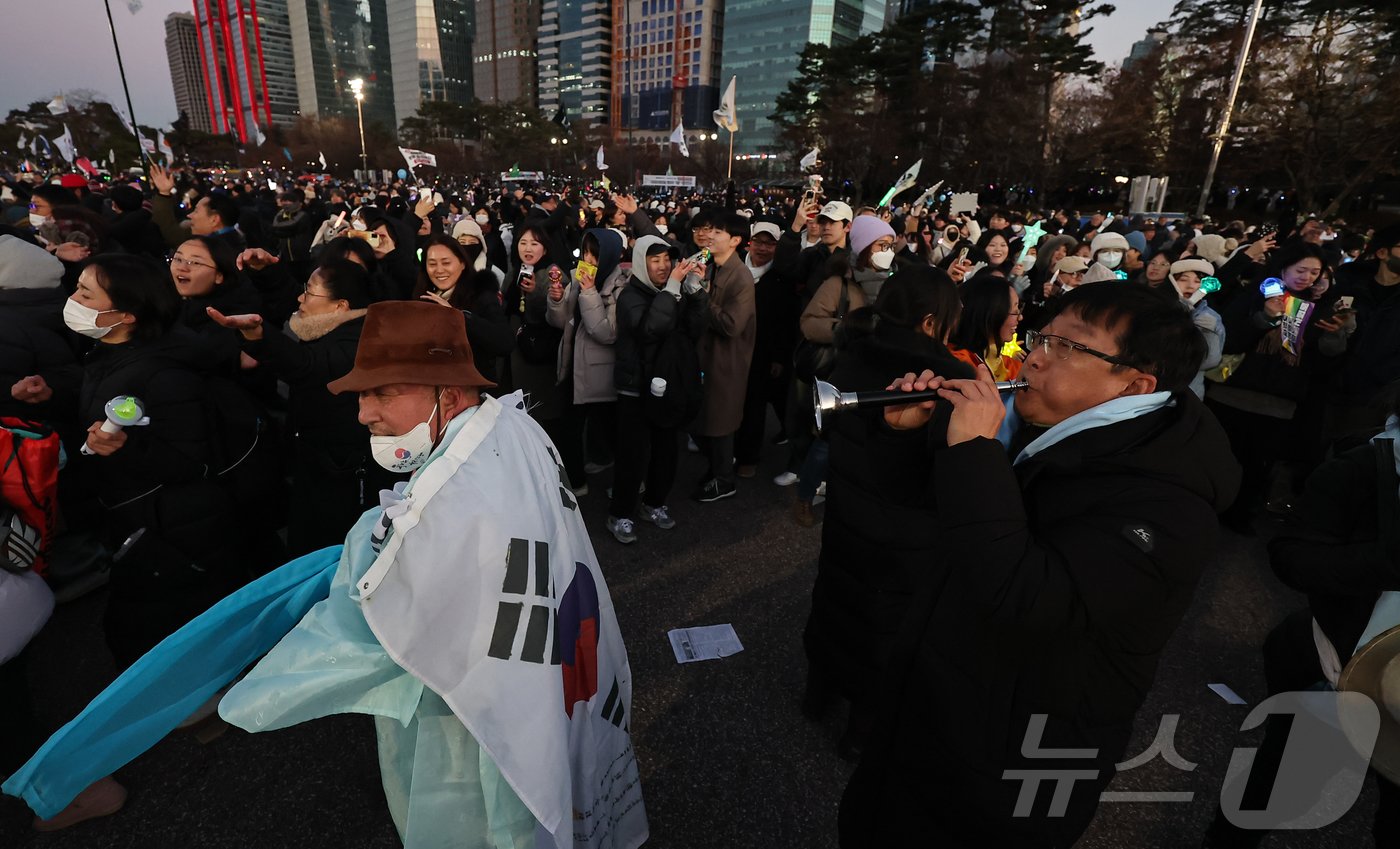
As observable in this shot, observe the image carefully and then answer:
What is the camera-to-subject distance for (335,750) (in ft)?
9.34

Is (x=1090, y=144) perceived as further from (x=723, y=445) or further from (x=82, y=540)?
(x=82, y=540)

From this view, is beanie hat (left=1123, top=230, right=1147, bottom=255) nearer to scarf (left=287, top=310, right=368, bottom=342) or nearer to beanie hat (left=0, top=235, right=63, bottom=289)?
scarf (left=287, top=310, right=368, bottom=342)

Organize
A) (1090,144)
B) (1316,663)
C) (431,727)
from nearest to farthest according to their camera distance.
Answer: (431,727)
(1316,663)
(1090,144)

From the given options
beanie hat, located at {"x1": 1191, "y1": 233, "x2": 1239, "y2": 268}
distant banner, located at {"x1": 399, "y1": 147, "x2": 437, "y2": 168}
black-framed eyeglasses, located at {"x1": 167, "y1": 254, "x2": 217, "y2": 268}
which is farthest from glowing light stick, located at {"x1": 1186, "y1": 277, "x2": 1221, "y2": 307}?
distant banner, located at {"x1": 399, "y1": 147, "x2": 437, "y2": 168}

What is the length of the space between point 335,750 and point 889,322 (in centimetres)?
299

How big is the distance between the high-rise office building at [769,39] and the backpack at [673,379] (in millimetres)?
101681

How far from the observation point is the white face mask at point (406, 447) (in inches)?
74.9

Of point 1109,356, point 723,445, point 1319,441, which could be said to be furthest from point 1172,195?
point 1109,356

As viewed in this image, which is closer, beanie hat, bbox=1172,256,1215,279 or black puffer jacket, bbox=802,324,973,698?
black puffer jacket, bbox=802,324,973,698

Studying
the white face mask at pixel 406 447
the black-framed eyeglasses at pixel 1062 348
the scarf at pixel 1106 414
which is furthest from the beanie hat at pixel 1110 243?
the white face mask at pixel 406 447

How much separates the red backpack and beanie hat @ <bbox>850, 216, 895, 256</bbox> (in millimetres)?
4520

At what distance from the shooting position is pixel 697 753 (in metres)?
2.92

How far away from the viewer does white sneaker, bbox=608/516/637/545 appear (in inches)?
180

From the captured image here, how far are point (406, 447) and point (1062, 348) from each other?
1810mm
